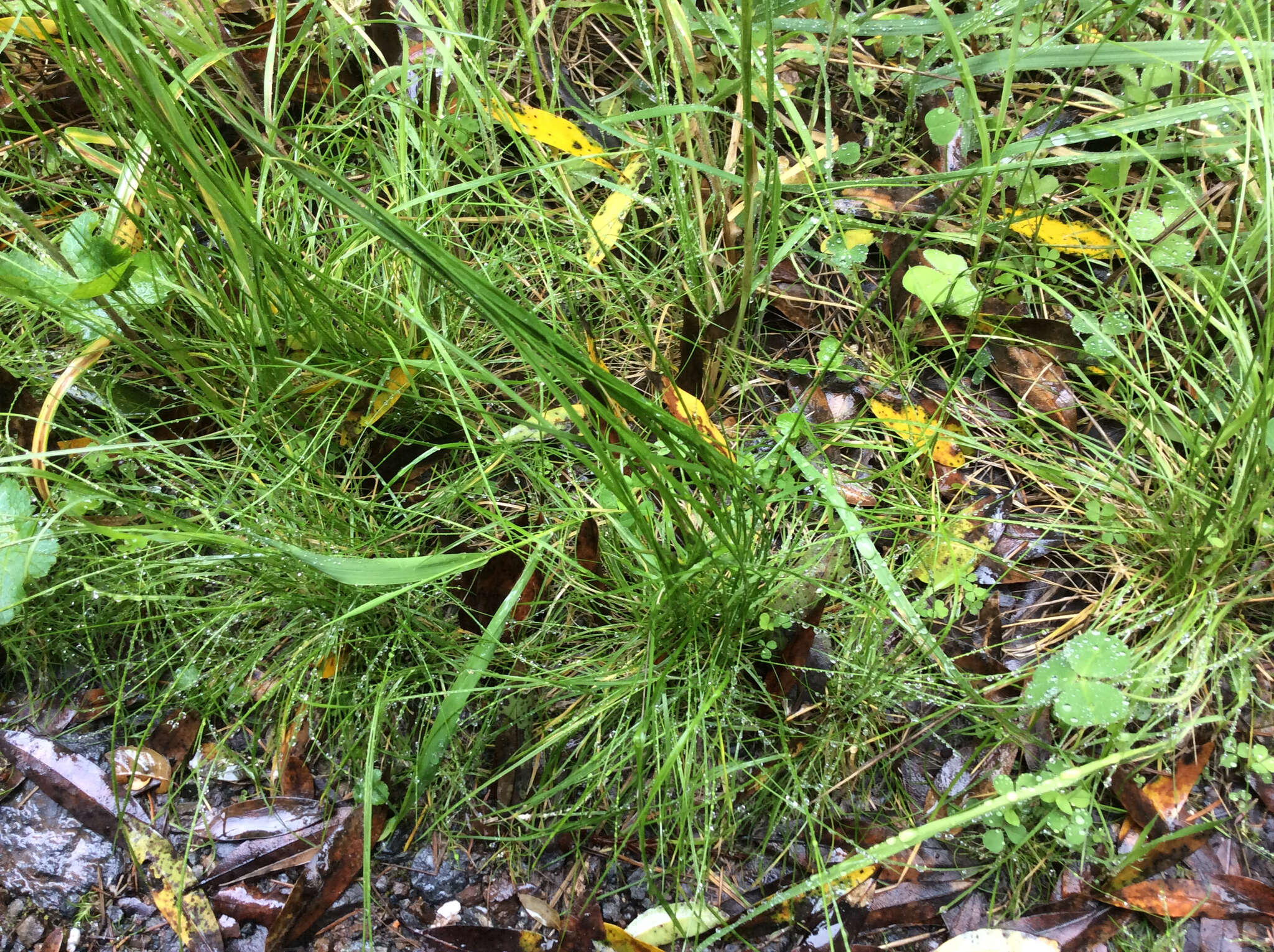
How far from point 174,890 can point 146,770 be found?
0.20 m

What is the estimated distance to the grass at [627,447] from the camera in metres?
1.21

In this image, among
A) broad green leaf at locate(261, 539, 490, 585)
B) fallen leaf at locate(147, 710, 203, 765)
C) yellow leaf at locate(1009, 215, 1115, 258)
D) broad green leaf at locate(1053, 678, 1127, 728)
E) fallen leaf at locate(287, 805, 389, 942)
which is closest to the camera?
broad green leaf at locate(261, 539, 490, 585)

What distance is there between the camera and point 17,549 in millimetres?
1246

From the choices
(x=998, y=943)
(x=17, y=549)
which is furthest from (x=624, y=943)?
(x=17, y=549)

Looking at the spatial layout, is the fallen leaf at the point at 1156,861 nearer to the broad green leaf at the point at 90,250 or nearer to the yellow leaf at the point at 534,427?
the yellow leaf at the point at 534,427

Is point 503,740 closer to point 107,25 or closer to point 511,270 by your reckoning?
point 511,270

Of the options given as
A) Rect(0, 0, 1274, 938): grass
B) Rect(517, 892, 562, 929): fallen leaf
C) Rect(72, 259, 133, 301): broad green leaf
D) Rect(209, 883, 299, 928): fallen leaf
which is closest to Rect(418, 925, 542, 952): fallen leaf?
Rect(517, 892, 562, 929): fallen leaf

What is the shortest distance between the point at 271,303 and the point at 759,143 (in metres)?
1.01

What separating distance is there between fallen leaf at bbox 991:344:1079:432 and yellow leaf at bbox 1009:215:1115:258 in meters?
0.22

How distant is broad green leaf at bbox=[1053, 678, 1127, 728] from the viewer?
3.72 ft

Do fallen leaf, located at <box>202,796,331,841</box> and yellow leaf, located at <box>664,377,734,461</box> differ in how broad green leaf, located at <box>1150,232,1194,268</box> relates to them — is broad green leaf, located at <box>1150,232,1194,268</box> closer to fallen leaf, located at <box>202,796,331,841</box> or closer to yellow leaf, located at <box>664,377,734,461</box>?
yellow leaf, located at <box>664,377,734,461</box>

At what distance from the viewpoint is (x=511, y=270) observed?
157 cm

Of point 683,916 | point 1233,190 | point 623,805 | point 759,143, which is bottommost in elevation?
point 683,916

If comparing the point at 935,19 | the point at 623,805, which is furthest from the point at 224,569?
the point at 935,19
